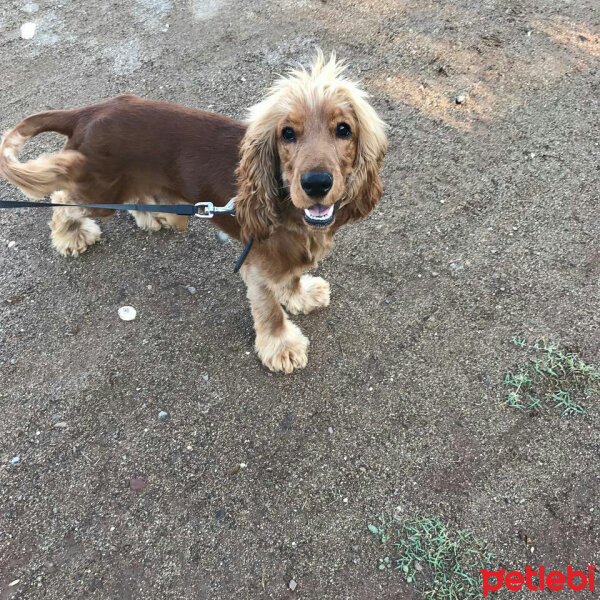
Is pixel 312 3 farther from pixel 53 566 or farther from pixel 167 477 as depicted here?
pixel 53 566

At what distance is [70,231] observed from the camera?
3916mm

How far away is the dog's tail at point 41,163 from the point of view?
305 cm

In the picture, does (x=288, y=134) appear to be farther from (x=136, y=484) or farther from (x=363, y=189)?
→ (x=136, y=484)

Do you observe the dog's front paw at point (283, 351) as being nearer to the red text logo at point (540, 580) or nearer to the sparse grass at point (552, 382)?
the sparse grass at point (552, 382)

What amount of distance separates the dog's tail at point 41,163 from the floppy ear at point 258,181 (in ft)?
4.11

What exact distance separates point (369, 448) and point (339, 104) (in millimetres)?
2090

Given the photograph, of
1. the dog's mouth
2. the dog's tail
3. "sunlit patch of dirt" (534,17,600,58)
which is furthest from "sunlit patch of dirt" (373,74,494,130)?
the dog's tail

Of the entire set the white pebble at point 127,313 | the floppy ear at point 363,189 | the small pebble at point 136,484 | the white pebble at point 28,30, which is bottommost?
the small pebble at point 136,484

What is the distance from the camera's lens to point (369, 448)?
304 centimetres

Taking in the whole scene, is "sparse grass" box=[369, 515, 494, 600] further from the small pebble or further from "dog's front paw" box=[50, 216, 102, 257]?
"dog's front paw" box=[50, 216, 102, 257]

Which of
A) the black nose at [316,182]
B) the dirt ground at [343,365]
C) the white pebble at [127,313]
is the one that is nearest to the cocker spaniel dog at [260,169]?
the black nose at [316,182]

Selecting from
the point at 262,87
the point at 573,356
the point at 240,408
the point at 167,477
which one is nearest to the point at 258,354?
the point at 240,408

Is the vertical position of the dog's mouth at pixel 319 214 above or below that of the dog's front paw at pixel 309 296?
above

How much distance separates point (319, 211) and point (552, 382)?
2048 mm
